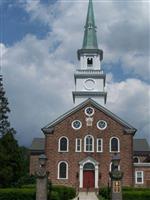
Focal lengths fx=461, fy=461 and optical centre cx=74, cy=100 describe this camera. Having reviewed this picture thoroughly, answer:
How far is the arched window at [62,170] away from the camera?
55.9 metres

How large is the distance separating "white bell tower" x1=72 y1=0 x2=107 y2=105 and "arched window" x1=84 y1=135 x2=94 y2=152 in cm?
1307

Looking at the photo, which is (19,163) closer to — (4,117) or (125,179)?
(4,117)

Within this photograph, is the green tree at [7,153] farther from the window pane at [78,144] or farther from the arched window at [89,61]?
the arched window at [89,61]

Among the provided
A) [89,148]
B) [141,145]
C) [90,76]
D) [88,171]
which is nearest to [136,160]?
[141,145]

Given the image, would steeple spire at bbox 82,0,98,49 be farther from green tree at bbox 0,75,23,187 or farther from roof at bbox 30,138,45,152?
green tree at bbox 0,75,23,187

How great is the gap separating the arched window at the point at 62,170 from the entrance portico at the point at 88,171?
1.76 meters

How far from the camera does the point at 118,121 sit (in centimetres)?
5716

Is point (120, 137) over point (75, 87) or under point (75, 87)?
under

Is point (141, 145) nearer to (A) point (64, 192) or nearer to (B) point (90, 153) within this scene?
(B) point (90, 153)

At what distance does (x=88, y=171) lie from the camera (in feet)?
184

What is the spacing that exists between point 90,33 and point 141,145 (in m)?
20.4

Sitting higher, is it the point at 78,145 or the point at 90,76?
the point at 90,76

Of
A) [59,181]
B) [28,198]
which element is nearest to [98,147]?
[59,181]

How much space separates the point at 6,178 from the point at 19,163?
3025 mm
